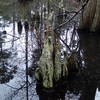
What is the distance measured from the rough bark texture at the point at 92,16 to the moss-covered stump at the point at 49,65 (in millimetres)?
5183

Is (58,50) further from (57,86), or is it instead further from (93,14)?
(93,14)

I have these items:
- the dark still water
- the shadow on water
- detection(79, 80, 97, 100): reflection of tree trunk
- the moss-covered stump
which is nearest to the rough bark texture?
the dark still water

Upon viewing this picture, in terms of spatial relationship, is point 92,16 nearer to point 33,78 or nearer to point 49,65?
point 33,78

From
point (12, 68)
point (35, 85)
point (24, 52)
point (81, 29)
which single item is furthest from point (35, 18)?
point (35, 85)

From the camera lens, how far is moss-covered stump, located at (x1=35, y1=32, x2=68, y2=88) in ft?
21.5

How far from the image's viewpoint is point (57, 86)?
6.77 metres

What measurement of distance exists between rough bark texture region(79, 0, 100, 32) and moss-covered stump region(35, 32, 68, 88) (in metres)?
5.18

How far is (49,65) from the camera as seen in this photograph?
6555 mm

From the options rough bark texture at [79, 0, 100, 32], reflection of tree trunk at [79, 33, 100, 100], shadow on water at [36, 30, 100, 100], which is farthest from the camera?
rough bark texture at [79, 0, 100, 32]

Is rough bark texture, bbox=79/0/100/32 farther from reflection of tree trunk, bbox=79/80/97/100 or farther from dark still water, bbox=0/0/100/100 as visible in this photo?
reflection of tree trunk, bbox=79/80/97/100

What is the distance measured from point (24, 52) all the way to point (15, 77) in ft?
6.58

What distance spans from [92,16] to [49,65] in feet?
18.9

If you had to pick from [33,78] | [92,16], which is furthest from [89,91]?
[92,16]

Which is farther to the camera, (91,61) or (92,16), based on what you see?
(92,16)
